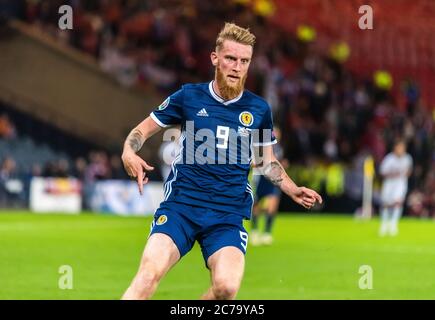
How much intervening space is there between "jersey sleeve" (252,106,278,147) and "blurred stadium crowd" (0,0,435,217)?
893 inches

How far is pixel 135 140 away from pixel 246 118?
965mm

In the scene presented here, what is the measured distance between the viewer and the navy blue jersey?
8.27m

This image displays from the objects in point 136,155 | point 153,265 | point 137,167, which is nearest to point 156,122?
point 136,155

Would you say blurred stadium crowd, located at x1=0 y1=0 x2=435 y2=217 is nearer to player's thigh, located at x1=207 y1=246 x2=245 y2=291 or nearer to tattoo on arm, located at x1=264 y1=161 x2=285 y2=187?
tattoo on arm, located at x1=264 y1=161 x2=285 y2=187

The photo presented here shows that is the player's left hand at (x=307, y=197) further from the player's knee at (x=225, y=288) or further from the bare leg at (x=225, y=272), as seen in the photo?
the player's knee at (x=225, y=288)

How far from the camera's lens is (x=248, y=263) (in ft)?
52.3

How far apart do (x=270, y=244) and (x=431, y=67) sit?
675 inches

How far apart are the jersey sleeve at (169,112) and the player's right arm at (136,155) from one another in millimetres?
53

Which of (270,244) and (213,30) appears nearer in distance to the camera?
(270,244)

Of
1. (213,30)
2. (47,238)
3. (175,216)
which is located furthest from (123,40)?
(175,216)

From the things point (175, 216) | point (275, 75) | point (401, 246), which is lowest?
point (401, 246)

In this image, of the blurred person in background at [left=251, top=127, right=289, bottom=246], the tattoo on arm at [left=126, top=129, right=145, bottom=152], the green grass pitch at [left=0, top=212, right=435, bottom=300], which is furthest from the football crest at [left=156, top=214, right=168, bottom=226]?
the blurred person in background at [left=251, top=127, right=289, bottom=246]

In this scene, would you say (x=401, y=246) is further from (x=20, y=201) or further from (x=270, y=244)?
(x=20, y=201)

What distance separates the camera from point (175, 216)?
26.7 ft
